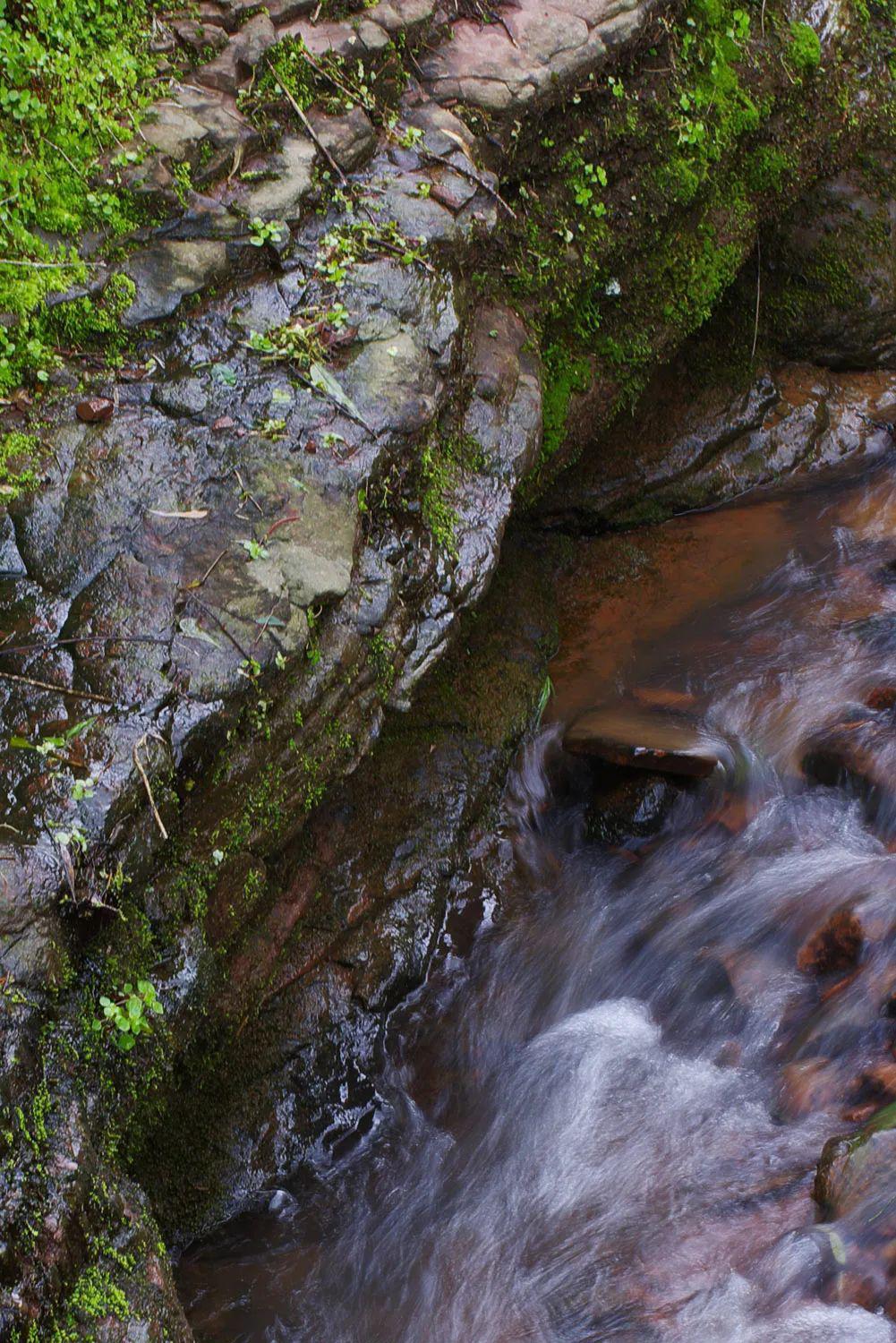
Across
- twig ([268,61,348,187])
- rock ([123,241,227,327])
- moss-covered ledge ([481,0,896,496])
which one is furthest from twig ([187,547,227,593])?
moss-covered ledge ([481,0,896,496])

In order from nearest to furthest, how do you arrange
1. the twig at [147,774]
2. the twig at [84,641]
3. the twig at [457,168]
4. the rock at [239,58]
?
the twig at [147,774] → the twig at [84,641] → the rock at [239,58] → the twig at [457,168]

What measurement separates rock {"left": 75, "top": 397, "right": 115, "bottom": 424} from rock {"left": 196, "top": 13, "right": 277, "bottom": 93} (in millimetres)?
1520

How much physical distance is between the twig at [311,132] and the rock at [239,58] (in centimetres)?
8

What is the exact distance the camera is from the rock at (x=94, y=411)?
3535 mm

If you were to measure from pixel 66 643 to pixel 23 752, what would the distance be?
1.19ft

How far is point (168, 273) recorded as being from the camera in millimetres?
3846

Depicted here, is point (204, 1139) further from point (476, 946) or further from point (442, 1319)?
point (476, 946)

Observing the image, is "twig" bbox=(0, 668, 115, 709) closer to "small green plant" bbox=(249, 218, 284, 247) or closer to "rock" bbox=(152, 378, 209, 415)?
"rock" bbox=(152, 378, 209, 415)

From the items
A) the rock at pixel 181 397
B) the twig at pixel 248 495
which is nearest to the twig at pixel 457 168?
the rock at pixel 181 397

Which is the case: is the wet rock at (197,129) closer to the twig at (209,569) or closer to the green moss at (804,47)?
the twig at (209,569)

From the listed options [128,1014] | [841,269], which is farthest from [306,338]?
[841,269]

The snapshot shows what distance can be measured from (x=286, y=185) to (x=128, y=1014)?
2995 millimetres

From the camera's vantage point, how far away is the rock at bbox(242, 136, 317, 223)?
4.06m

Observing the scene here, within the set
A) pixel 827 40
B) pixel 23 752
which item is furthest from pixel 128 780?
pixel 827 40
